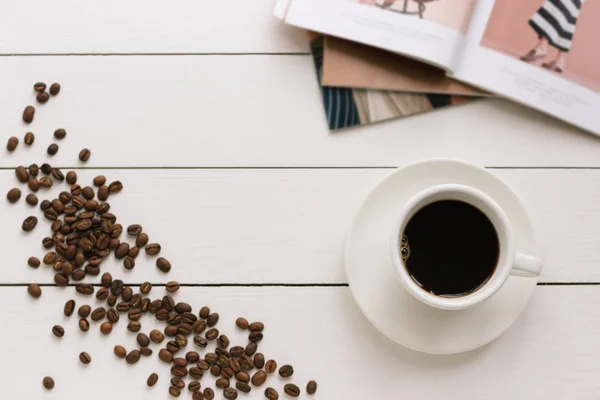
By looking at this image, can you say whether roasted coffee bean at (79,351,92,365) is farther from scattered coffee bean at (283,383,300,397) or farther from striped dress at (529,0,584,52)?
striped dress at (529,0,584,52)

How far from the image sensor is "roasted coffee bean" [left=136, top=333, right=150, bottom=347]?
779 millimetres

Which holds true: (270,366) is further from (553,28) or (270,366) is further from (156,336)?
(553,28)

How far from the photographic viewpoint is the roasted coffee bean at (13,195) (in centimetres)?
80

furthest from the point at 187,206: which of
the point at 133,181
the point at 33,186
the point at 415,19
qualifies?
the point at 415,19

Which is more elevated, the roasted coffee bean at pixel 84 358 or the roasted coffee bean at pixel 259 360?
the roasted coffee bean at pixel 259 360

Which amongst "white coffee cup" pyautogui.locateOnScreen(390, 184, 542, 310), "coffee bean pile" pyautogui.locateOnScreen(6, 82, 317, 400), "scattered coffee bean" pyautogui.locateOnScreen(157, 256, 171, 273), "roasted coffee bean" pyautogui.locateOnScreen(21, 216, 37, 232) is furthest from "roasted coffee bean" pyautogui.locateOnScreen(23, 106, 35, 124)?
"white coffee cup" pyautogui.locateOnScreen(390, 184, 542, 310)

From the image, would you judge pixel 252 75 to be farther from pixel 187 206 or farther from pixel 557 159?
pixel 557 159

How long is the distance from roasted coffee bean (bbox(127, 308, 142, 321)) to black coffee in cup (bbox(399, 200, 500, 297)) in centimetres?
30

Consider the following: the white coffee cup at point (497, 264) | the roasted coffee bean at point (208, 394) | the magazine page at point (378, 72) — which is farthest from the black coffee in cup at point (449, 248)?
the roasted coffee bean at point (208, 394)

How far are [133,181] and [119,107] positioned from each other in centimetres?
9

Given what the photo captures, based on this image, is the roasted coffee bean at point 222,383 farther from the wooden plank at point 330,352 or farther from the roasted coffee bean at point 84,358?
the roasted coffee bean at point 84,358

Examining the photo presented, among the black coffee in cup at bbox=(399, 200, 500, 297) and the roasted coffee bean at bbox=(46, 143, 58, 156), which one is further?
the roasted coffee bean at bbox=(46, 143, 58, 156)

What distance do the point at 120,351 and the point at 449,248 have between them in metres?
0.38

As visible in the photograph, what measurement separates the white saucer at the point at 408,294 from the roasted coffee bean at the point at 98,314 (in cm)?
28
